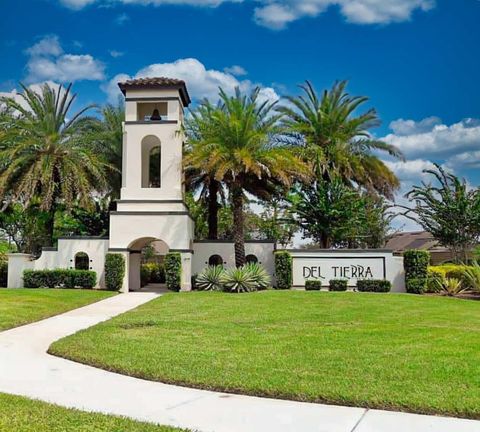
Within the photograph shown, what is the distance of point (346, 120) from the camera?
29.9m

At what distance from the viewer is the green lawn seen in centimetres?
1379

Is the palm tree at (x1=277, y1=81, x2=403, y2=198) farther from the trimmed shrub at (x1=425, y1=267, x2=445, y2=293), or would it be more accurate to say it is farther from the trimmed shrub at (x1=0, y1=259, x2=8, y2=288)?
the trimmed shrub at (x1=0, y1=259, x2=8, y2=288)

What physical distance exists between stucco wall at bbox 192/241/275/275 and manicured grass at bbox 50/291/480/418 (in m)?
10.7

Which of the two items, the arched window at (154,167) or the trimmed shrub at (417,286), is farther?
the arched window at (154,167)

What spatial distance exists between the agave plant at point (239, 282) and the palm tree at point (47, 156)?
8.88 meters

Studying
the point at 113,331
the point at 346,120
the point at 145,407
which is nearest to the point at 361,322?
the point at 113,331

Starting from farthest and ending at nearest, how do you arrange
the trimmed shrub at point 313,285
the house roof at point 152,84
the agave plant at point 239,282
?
the house roof at point 152,84, the trimmed shrub at point 313,285, the agave plant at point 239,282

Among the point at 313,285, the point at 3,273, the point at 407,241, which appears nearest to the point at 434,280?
the point at 313,285

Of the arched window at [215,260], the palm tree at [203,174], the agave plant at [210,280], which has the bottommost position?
the agave plant at [210,280]

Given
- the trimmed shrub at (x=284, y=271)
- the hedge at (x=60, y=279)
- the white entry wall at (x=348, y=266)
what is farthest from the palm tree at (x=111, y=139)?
the white entry wall at (x=348, y=266)

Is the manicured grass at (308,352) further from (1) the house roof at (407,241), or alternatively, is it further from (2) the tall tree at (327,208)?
(1) the house roof at (407,241)

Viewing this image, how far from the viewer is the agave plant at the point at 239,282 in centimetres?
2261

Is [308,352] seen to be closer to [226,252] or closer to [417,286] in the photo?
[417,286]

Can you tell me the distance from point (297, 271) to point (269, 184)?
197 inches
